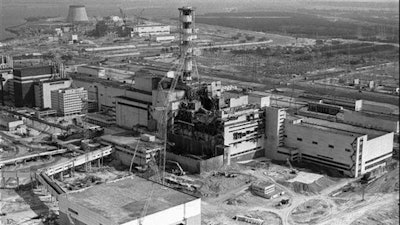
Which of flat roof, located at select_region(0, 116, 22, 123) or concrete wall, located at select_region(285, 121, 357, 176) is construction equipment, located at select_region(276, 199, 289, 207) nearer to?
concrete wall, located at select_region(285, 121, 357, 176)

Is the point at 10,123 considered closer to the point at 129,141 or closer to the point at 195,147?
the point at 129,141

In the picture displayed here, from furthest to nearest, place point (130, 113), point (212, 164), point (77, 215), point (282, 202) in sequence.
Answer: point (130, 113), point (212, 164), point (282, 202), point (77, 215)

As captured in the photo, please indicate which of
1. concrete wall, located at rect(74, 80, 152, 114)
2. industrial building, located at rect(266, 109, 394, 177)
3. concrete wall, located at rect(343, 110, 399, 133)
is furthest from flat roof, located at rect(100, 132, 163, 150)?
concrete wall, located at rect(343, 110, 399, 133)

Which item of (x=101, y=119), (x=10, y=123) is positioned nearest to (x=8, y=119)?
(x=10, y=123)

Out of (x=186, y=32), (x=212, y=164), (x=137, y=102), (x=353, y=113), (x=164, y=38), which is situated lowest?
(x=212, y=164)

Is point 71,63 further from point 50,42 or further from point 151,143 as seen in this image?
point 151,143

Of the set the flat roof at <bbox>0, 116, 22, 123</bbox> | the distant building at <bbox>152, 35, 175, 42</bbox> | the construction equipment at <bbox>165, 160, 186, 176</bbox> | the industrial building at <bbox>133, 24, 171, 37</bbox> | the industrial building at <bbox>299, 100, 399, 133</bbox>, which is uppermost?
the industrial building at <bbox>133, 24, 171, 37</bbox>
